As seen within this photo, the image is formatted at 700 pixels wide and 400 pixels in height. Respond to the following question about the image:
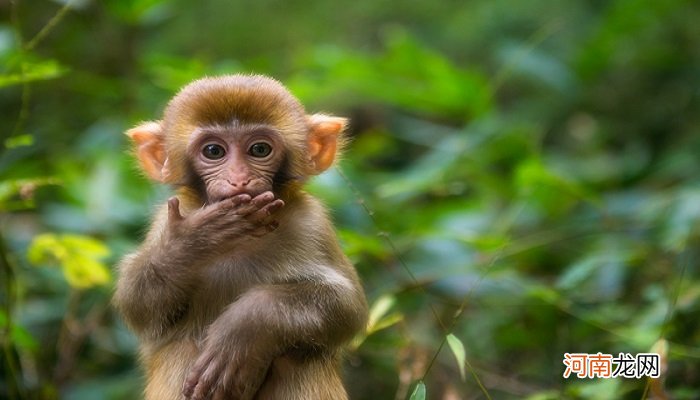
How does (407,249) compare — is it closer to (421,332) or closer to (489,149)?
(421,332)

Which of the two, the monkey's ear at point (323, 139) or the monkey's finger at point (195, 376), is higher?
the monkey's ear at point (323, 139)

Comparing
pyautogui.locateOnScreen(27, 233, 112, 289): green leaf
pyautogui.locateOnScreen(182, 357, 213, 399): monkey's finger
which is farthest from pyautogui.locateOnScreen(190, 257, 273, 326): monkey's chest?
pyautogui.locateOnScreen(27, 233, 112, 289): green leaf

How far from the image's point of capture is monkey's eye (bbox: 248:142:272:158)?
451 centimetres

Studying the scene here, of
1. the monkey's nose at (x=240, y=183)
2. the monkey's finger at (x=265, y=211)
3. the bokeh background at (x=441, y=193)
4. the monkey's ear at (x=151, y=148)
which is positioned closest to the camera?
the monkey's finger at (x=265, y=211)

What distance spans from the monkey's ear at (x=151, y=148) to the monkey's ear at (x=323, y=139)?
0.71 metres

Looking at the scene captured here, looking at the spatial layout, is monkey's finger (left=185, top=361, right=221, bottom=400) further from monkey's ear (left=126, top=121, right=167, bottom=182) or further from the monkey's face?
monkey's ear (left=126, top=121, right=167, bottom=182)

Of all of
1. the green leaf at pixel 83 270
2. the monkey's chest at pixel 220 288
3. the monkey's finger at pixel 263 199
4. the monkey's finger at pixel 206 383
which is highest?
the monkey's finger at pixel 263 199

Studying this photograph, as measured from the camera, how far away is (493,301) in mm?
7309

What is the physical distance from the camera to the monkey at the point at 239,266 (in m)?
4.25

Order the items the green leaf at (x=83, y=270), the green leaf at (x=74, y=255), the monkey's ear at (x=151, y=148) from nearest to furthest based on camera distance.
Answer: the monkey's ear at (x=151, y=148) → the green leaf at (x=74, y=255) → the green leaf at (x=83, y=270)

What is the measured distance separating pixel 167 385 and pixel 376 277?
11.0 feet

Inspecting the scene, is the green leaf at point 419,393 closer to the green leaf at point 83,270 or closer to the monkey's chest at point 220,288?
the monkey's chest at point 220,288

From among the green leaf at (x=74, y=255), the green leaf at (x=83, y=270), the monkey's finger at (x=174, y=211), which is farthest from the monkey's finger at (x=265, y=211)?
the green leaf at (x=83, y=270)

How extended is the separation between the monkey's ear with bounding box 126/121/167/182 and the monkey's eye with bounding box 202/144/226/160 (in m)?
0.44
